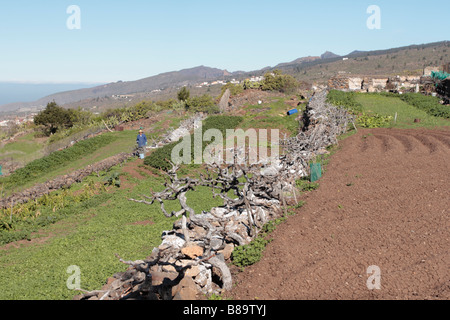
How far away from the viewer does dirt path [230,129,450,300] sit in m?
5.30

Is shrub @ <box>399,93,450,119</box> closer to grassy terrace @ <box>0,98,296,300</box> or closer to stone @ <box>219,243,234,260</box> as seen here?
grassy terrace @ <box>0,98,296,300</box>

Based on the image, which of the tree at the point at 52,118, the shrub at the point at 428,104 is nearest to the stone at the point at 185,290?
the shrub at the point at 428,104

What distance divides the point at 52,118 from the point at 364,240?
39721 mm

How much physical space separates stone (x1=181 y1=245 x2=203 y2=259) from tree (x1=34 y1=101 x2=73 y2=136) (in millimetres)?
37507

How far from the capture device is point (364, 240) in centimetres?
674

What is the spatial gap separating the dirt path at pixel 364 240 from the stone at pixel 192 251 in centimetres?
92

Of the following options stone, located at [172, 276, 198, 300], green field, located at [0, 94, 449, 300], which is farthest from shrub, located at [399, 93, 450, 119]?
stone, located at [172, 276, 198, 300]

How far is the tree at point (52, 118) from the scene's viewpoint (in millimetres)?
37719

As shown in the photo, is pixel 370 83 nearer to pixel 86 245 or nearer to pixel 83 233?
pixel 83 233

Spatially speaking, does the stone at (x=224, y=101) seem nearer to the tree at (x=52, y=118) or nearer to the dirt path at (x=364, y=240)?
the tree at (x=52, y=118)

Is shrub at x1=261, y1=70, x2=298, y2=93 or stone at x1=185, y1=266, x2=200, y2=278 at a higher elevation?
shrub at x1=261, y1=70, x2=298, y2=93

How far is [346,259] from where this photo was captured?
611 cm
